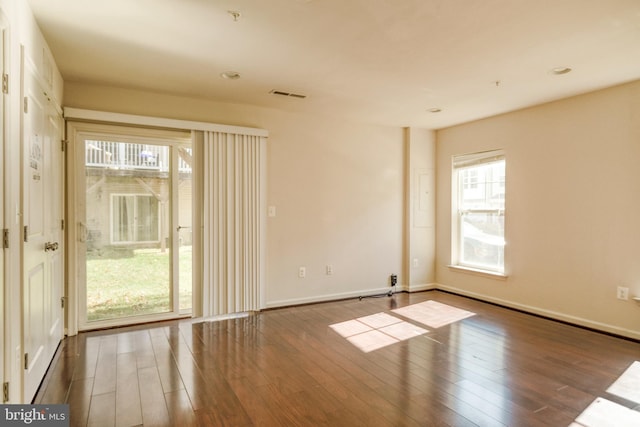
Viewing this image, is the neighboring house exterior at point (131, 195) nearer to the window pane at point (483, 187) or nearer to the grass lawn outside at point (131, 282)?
the grass lawn outside at point (131, 282)

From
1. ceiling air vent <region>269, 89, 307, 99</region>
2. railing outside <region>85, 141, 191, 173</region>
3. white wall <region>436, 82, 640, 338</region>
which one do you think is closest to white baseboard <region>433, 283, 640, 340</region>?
white wall <region>436, 82, 640, 338</region>

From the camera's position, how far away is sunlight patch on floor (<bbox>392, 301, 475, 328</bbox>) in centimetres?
403

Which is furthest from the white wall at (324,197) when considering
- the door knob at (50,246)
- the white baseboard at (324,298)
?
the door knob at (50,246)

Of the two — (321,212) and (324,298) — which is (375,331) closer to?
(324,298)

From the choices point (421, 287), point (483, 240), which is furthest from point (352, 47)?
point (421, 287)

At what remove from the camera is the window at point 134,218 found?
3.86 meters

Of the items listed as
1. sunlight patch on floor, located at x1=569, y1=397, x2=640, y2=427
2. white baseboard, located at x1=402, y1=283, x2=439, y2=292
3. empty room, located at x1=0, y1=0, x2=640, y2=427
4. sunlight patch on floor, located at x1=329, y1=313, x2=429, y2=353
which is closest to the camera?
sunlight patch on floor, located at x1=569, y1=397, x2=640, y2=427

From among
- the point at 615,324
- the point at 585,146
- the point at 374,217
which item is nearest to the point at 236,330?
the point at 374,217

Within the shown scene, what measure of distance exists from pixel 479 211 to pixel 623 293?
1867 mm

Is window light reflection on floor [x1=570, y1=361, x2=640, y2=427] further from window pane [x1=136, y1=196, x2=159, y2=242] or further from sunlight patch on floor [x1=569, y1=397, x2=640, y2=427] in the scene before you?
window pane [x1=136, y1=196, x2=159, y2=242]

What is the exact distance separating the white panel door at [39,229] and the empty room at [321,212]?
0.11 feet

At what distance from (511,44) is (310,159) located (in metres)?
2.63
